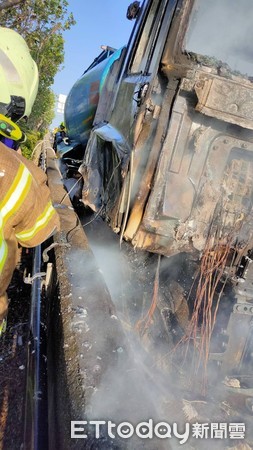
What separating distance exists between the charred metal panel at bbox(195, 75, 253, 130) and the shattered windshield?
26cm

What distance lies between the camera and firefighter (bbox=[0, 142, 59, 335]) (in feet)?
4.54

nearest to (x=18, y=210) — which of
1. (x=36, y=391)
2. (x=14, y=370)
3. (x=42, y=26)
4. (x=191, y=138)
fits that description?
(x=36, y=391)

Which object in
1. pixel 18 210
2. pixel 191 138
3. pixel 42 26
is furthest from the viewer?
pixel 42 26

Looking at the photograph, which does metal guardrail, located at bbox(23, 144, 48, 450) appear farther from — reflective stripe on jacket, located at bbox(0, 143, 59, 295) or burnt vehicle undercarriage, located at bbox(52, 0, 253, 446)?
burnt vehicle undercarriage, located at bbox(52, 0, 253, 446)

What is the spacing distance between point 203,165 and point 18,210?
1.82 m

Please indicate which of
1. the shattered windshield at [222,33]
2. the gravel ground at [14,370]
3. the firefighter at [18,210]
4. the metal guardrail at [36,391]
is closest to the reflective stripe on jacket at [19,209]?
the firefighter at [18,210]

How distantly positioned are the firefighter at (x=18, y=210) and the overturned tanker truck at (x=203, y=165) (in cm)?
132

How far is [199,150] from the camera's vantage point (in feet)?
9.42

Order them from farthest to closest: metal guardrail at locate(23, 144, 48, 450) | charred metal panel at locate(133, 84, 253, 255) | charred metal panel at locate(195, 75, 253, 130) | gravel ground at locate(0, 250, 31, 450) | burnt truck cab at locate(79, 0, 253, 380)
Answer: charred metal panel at locate(133, 84, 253, 255) < burnt truck cab at locate(79, 0, 253, 380) < charred metal panel at locate(195, 75, 253, 130) < gravel ground at locate(0, 250, 31, 450) < metal guardrail at locate(23, 144, 48, 450)

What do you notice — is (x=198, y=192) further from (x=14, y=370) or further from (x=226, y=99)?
(x=14, y=370)

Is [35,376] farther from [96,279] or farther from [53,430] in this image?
[96,279]

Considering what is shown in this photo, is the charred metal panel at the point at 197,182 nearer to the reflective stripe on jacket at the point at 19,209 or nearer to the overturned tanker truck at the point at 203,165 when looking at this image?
the overturned tanker truck at the point at 203,165

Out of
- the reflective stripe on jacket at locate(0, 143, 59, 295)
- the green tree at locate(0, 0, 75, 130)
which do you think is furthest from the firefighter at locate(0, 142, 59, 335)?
the green tree at locate(0, 0, 75, 130)

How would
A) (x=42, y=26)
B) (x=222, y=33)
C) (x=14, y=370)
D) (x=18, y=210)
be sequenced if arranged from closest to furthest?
1. (x=18, y=210)
2. (x=14, y=370)
3. (x=222, y=33)
4. (x=42, y=26)
